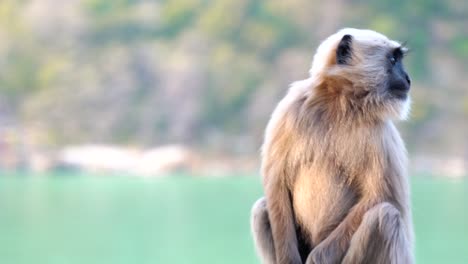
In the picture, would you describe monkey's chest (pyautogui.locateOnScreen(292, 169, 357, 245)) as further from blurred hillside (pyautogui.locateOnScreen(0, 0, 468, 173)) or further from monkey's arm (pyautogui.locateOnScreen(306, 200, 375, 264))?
blurred hillside (pyautogui.locateOnScreen(0, 0, 468, 173))

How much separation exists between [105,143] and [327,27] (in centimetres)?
1163

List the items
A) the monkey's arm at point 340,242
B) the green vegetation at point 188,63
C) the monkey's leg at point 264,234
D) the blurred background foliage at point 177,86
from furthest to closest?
the green vegetation at point 188,63, the blurred background foliage at point 177,86, the monkey's leg at point 264,234, the monkey's arm at point 340,242

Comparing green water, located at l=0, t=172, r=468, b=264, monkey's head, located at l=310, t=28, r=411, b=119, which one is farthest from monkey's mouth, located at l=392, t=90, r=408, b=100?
green water, located at l=0, t=172, r=468, b=264

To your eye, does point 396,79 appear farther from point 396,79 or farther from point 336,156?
point 336,156

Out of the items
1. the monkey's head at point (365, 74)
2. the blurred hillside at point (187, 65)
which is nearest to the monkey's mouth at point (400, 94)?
the monkey's head at point (365, 74)

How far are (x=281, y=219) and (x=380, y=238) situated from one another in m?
0.68

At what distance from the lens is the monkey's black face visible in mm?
6367

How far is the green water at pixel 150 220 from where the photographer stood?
1867 centimetres

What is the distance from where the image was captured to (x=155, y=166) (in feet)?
126

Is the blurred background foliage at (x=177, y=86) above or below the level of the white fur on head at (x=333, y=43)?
above

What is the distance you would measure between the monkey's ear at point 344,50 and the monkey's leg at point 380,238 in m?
0.99

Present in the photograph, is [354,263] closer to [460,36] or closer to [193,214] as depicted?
[193,214]

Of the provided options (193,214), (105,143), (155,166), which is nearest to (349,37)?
(193,214)

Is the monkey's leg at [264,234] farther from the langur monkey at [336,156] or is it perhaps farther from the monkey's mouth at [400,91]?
the monkey's mouth at [400,91]
